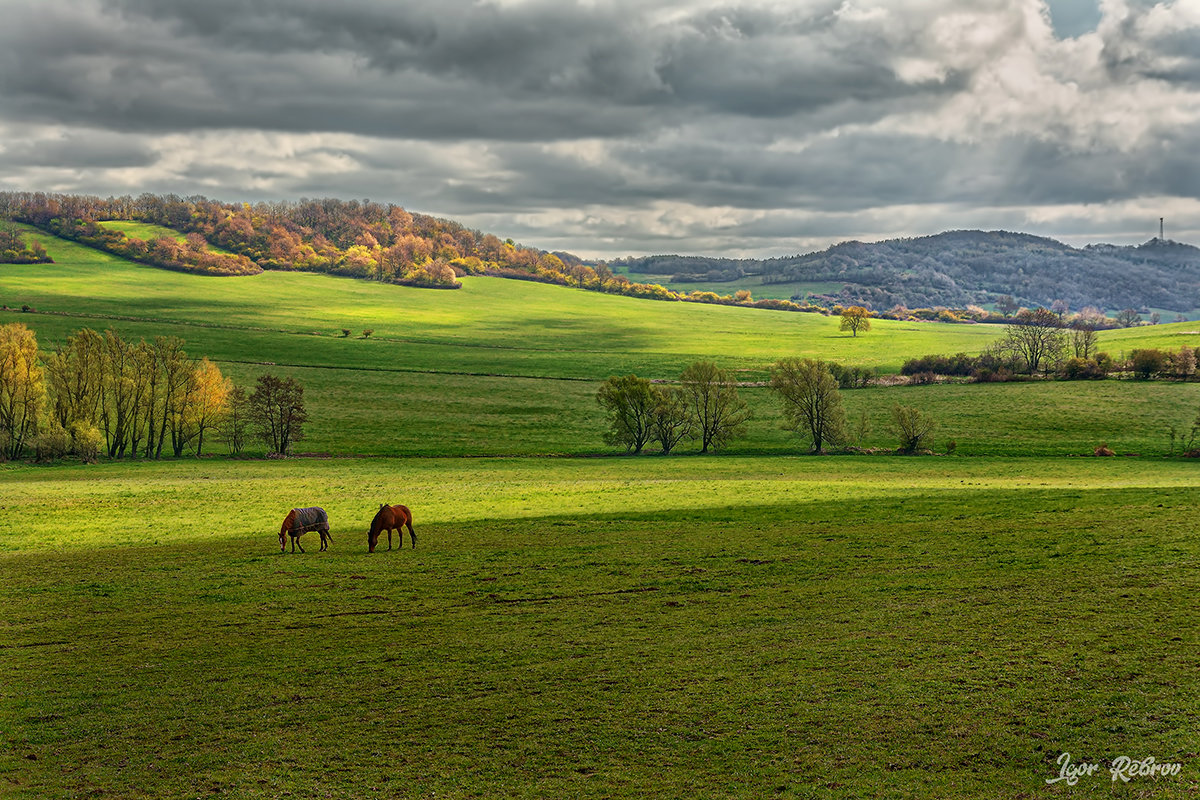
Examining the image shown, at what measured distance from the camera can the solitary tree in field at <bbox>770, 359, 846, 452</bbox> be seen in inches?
3017

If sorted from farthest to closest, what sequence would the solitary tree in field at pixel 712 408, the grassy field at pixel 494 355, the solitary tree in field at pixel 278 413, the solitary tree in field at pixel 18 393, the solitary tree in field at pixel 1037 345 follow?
the solitary tree in field at pixel 1037 345
the grassy field at pixel 494 355
the solitary tree in field at pixel 712 408
the solitary tree in field at pixel 278 413
the solitary tree in field at pixel 18 393

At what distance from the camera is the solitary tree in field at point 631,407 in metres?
77.5

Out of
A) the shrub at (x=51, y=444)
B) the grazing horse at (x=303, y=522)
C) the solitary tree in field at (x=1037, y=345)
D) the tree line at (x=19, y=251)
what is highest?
the tree line at (x=19, y=251)

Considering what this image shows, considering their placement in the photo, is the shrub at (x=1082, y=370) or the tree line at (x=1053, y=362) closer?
the tree line at (x=1053, y=362)

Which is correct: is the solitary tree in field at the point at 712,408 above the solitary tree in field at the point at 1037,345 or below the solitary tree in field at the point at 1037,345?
below

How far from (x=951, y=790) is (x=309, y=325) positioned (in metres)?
145

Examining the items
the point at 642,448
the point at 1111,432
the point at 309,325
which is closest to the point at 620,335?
the point at 309,325

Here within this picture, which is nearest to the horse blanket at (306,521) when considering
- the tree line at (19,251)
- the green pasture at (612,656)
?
the green pasture at (612,656)

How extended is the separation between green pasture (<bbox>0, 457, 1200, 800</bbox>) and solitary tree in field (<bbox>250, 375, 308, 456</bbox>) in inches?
1476

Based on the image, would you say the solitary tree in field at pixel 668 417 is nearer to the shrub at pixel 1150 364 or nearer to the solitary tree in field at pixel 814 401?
the solitary tree in field at pixel 814 401

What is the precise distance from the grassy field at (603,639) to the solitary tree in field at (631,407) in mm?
24172

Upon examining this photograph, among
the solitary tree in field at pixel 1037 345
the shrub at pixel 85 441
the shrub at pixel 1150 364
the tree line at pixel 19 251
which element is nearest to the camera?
the shrub at pixel 85 441

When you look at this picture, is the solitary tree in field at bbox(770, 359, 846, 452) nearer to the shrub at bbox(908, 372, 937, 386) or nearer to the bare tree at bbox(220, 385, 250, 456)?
the shrub at bbox(908, 372, 937, 386)

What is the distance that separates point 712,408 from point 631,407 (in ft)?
24.1
